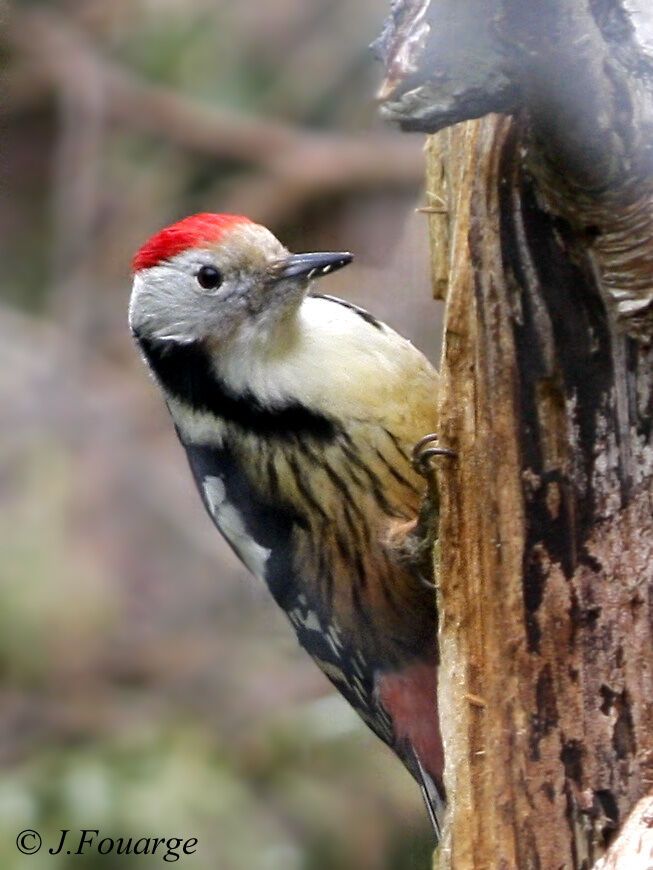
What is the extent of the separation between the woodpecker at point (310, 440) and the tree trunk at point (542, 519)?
0.32 metres

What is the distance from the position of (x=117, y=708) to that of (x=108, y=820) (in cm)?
130

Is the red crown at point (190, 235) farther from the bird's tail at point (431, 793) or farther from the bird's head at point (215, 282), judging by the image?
the bird's tail at point (431, 793)

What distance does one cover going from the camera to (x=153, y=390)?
235 inches

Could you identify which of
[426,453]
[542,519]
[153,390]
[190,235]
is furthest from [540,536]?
[153,390]

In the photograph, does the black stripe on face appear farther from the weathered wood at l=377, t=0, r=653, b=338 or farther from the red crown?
the weathered wood at l=377, t=0, r=653, b=338

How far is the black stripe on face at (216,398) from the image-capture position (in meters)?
2.55

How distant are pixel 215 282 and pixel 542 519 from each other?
896 millimetres

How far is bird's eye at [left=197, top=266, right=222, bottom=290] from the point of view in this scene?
2.72 meters

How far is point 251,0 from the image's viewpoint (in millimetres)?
6086

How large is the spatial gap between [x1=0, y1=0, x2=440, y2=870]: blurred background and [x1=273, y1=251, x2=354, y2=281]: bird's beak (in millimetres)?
1522


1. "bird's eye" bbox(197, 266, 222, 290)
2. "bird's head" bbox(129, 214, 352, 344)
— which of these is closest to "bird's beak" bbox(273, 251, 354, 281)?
"bird's head" bbox(129, 214, 352, 344)

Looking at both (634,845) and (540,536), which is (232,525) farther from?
(634,845)

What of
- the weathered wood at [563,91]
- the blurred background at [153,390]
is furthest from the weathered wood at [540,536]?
the blurred background at [153,390]

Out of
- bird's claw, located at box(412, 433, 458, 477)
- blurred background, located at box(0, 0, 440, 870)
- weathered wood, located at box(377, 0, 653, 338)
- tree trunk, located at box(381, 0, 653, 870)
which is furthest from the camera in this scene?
blurred background, located at box(0, 0, 440, 870)
